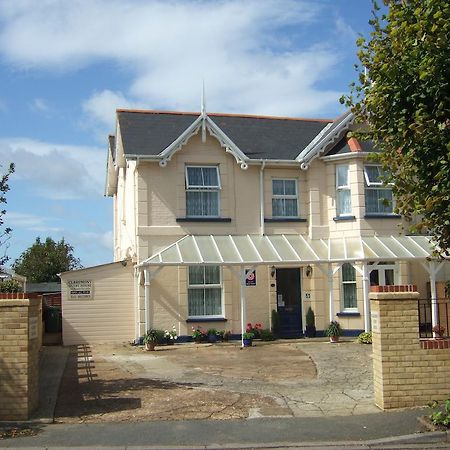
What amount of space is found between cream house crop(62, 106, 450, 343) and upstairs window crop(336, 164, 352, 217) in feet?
0.11

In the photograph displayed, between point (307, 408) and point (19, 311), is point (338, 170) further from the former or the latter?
point (19, 311)

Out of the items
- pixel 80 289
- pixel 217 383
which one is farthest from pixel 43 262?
pixel 217 383

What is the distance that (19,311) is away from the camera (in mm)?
9430

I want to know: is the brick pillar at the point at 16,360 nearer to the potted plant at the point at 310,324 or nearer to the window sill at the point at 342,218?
the potted plant at the point at 310,324

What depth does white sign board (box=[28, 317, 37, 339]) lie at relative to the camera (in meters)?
9.48

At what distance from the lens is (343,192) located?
20.7 metres

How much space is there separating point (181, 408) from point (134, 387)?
6.55ft

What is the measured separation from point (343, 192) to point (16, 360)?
13728mm

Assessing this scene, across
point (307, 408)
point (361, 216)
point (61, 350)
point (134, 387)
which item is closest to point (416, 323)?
point (307, 408)

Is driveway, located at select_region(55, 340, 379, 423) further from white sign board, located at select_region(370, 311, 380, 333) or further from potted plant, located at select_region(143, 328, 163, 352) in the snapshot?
white sign board, located at select_region(370, 311, 380, 333)

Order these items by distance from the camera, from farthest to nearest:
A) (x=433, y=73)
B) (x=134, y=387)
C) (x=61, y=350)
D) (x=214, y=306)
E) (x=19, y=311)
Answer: (x=214, y=306) < (x=61, y=350) < (x=134, y=387) < (x=19, y=311) < (x=433, y=73)

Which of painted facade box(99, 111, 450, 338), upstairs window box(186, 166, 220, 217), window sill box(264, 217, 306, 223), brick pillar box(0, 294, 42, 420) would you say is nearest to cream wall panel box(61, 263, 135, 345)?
painted facade box(99, 111, 450, 338)

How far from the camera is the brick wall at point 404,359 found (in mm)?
9547

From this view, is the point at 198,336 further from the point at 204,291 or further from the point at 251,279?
the point at 251,279
